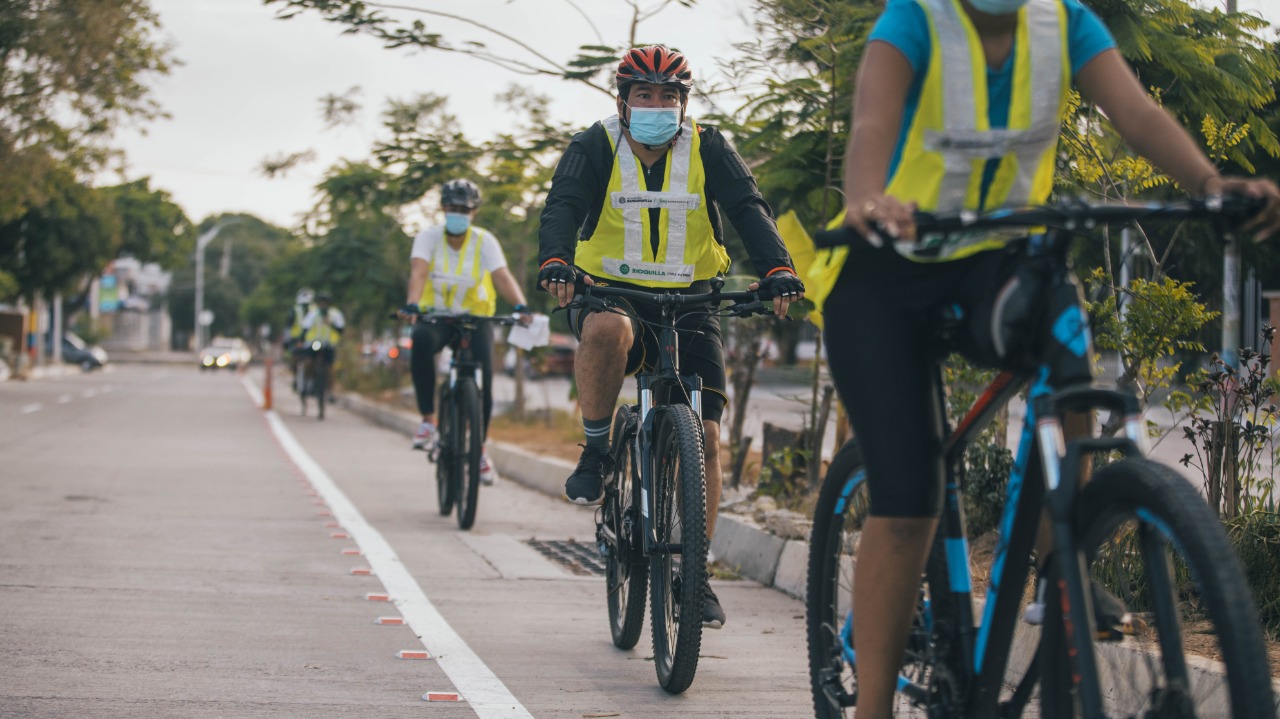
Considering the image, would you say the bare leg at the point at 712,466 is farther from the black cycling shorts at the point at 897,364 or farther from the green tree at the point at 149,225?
the green tree at the point at 149,225

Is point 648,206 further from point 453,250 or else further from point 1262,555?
point 453,250

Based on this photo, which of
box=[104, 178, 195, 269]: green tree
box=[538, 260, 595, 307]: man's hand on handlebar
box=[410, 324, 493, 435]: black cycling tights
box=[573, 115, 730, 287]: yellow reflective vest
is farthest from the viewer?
box=[104, 178, 195, 269]: green tree

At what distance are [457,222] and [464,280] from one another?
1.23ft

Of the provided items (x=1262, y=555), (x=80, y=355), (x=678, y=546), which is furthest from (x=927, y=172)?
(x=80, y=355)

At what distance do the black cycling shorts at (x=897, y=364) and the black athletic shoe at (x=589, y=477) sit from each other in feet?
8.24

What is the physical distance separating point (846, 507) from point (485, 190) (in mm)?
12427

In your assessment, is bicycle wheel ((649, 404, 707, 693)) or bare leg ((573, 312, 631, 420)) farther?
bare leg ((573, 312, 631, 420))

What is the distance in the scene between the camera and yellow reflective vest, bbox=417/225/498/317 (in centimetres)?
958

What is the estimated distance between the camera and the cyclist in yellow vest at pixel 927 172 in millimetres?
2787

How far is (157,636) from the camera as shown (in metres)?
5.29

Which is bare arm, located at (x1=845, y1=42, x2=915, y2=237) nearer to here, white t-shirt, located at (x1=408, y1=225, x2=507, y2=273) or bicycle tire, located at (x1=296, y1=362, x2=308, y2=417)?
white t-shirt, located at (x1=408, y1=225, x2=507, y2=273)

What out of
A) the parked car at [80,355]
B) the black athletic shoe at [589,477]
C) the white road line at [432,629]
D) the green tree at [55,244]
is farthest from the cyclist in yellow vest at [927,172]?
the parked car at [80,355]

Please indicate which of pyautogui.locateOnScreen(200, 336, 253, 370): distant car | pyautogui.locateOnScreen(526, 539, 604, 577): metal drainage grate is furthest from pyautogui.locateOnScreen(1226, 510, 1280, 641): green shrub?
pyautogui.locateOnScreen(200, 336, 253, 370): distant car

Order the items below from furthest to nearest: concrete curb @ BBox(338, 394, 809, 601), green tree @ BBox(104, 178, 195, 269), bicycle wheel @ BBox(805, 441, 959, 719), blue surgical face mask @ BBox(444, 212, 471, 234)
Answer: green tree @ BBox(104, 178, 195, 269)
blue surgical face mask @ BBox(444, 212, 471, 234)
concrete curb @ BBox(338, 394, 809, 601)
bicycle wheel @ BBox(805, 441, 959, 719)
